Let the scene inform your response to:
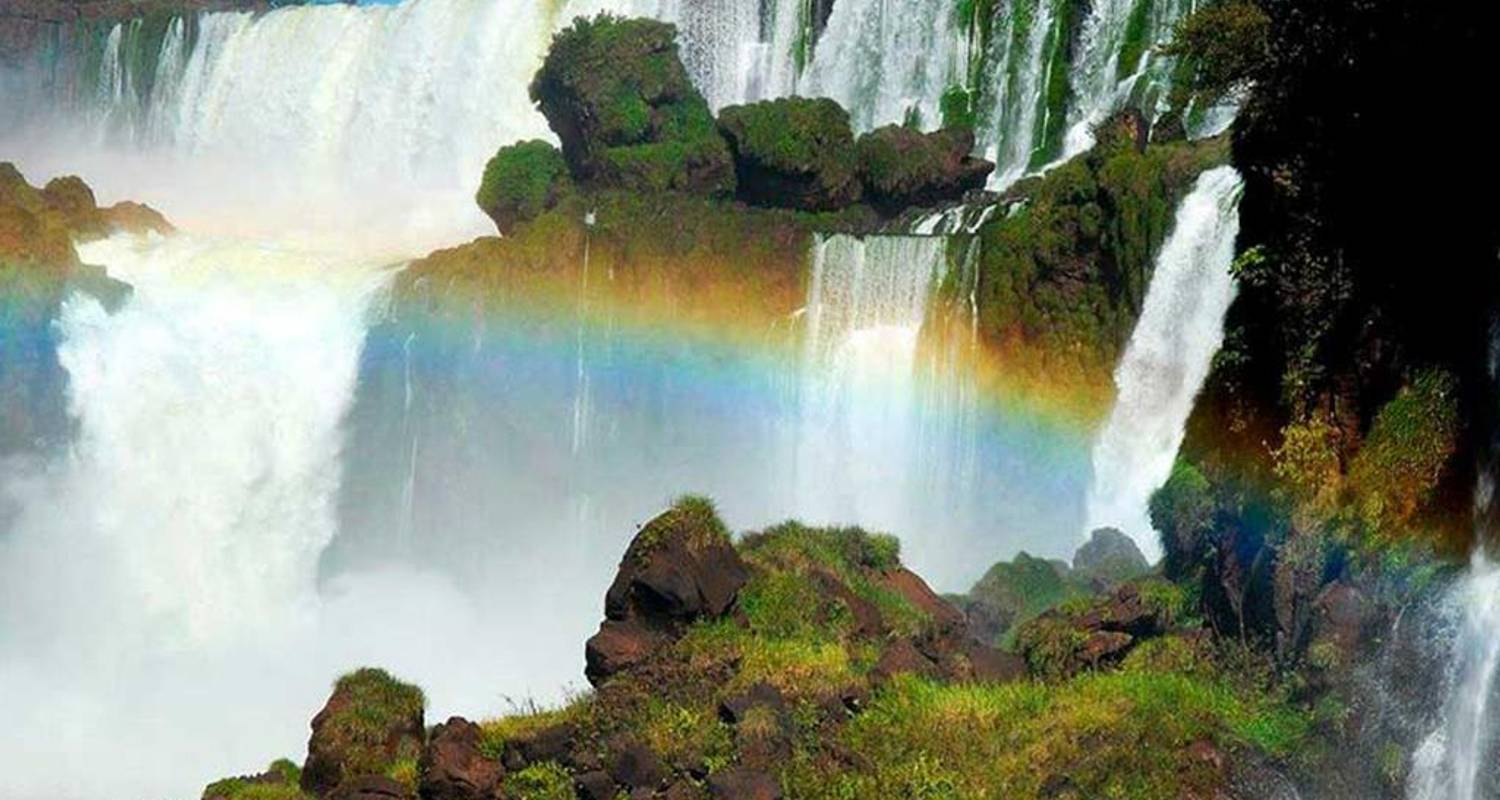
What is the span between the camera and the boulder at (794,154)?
129ft

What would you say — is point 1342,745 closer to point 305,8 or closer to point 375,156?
point 375,156

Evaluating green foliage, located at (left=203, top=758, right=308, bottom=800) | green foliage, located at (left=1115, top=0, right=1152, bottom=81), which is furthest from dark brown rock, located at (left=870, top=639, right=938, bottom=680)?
green foliage, located at (left=1115, top=0, right=1152, bottom=81)

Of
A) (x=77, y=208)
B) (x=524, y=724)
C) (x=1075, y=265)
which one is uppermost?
(x=77, y=208)

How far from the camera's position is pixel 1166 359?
32.2m

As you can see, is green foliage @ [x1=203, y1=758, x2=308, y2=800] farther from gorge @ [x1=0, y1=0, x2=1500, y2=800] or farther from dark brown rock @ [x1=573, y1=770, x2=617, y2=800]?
dark brown rock @ [x1=573, y1=770, x2=617, y2=800]

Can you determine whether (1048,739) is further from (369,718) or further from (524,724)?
(369,718)

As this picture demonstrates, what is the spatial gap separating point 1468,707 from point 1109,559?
41.9ft

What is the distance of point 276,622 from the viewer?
4072 cm

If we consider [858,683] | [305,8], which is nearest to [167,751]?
[858,683]

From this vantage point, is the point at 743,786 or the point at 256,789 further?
the point at 256,789

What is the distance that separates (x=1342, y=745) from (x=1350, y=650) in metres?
0.87

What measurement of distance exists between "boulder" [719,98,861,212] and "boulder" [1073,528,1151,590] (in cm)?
1050

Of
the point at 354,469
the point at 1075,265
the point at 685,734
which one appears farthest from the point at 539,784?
the point at 354,469

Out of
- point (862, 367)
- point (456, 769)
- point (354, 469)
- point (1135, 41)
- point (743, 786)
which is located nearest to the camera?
point (743, 786)
